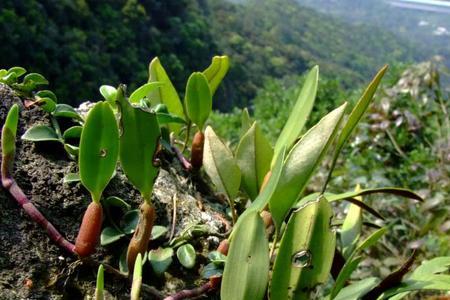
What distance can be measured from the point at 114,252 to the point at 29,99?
226 millimetres

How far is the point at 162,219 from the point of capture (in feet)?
2.21

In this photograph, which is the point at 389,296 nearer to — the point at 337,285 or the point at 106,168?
the point at 337,285

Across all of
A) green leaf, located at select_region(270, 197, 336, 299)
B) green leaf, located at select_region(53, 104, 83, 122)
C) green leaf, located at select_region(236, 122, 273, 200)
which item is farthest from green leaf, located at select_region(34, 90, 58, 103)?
green leaf, located at select_region(270, 197, 336, 299)

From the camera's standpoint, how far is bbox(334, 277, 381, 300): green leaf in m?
0.58

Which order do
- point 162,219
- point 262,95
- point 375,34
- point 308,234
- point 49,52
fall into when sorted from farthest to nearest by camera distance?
point 375,34 → point 49,52 → point 262,95 → point 162,219 → point 308,234

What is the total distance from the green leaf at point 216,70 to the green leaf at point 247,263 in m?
0.35

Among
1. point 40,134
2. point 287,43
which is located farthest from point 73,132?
point 287,43

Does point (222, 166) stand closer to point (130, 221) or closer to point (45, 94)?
point (130, 221)

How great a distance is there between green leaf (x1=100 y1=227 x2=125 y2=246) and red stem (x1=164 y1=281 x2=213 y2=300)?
88 mm

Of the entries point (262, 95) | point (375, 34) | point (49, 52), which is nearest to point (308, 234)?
point (262, 95)

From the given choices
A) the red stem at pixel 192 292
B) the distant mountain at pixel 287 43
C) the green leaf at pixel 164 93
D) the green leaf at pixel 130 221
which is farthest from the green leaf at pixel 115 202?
the distant mountain at pixel 287 43

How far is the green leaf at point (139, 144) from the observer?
53 cm

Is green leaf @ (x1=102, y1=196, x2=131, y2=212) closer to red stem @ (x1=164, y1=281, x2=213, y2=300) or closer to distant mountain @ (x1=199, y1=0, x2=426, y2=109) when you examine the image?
red stem @ (x1=164, y1=281, x2=213, y2=300)

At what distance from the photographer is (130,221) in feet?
2.03
